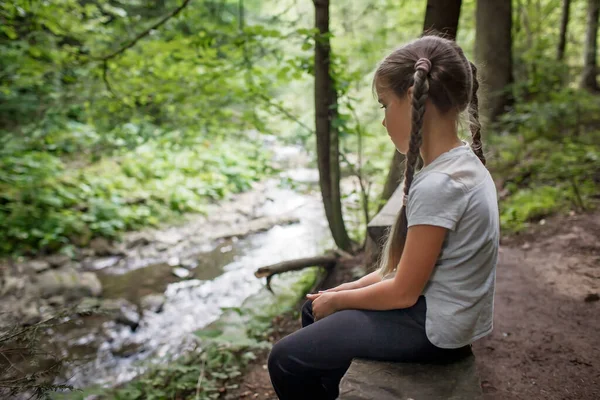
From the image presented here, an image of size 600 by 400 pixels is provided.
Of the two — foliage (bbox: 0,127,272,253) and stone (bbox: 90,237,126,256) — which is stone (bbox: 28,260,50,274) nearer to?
foliage (bbox: 0,127,272,253)

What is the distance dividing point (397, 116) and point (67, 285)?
19.8 ft

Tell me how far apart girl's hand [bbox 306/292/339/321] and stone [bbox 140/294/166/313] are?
14.5 ft

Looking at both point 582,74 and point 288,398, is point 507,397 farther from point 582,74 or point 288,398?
point 582,74

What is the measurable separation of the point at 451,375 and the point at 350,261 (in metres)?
2.92

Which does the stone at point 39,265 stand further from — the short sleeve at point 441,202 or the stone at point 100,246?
the short sleeve at point 441,202

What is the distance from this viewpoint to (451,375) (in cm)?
145

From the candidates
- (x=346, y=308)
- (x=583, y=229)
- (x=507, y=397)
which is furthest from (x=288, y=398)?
(x=583, y=229)

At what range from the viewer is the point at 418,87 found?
3.96ft

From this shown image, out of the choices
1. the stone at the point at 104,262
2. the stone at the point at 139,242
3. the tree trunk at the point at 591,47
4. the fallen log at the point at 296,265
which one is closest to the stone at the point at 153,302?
the stone at the point at 104,262

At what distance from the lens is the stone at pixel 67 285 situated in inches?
219

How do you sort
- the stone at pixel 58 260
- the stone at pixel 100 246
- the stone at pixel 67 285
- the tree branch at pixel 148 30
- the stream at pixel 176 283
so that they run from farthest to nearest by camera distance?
the stone at pixel 100 246
the stone at pixel 58 260
the stone at pixel 67 285
the stream at pixel 176 283
the tree branch at pixel 148 30

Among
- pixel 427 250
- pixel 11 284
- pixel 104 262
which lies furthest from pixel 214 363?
pixel 104 262

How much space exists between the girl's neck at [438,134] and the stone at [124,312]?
180 inches

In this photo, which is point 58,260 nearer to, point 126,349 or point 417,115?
point 126,349
